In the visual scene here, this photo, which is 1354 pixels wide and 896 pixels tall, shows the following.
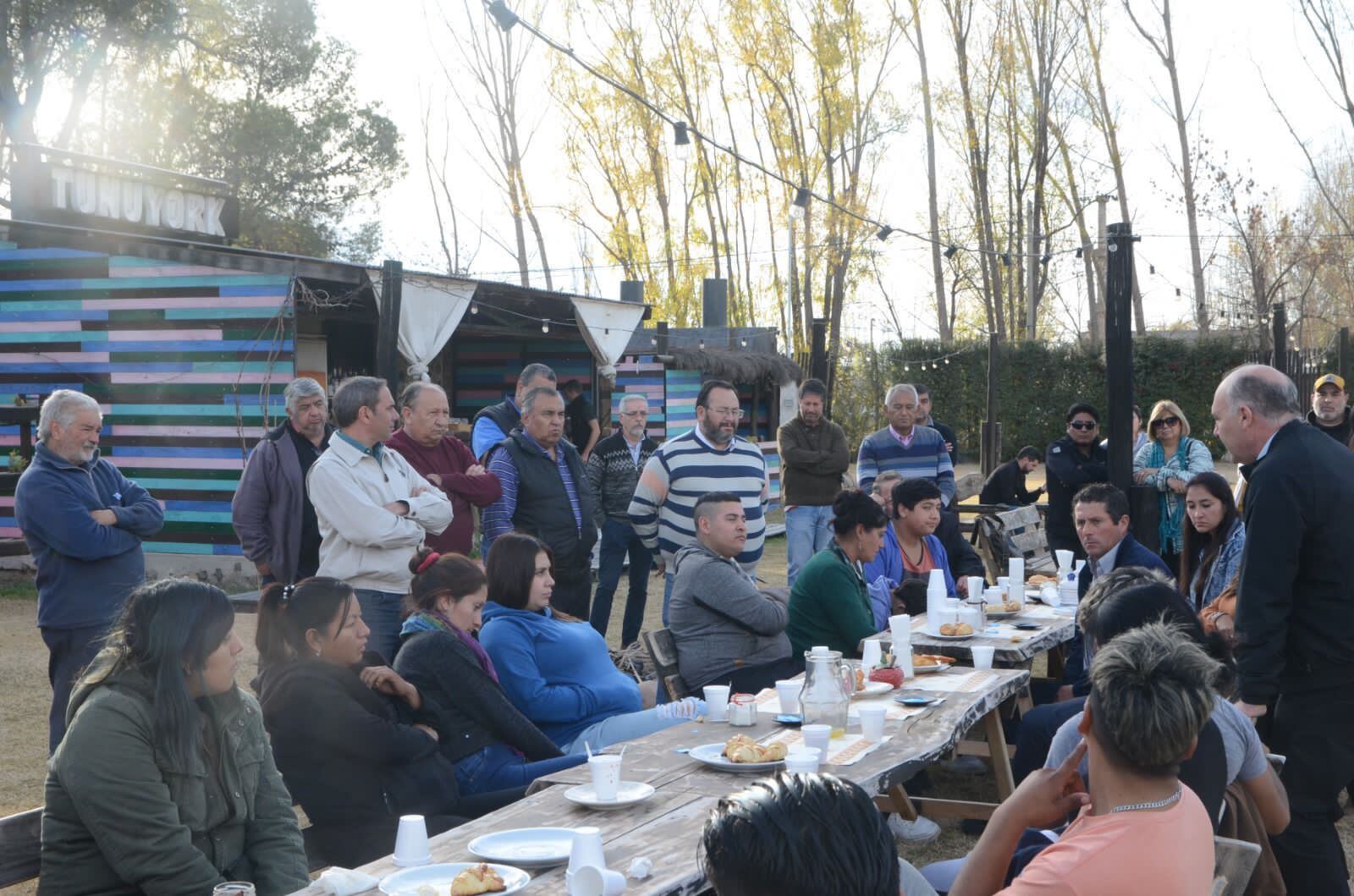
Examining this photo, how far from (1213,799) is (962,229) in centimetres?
2886

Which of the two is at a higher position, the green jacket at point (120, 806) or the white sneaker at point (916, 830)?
Answer: the green jacket at point (120, 806)

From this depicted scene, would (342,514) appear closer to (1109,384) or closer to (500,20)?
(500,20)

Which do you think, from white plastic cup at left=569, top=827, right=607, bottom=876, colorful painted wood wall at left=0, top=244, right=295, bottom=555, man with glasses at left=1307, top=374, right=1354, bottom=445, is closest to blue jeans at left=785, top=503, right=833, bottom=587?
man with glasses at left=1307, top=374, right=1354, bottom=445

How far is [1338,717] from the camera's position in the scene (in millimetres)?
3787

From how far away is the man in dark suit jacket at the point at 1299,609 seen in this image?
3.69 m

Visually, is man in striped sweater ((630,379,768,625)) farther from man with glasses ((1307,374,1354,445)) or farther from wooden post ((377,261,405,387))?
wooden post ((377,261,405,387))

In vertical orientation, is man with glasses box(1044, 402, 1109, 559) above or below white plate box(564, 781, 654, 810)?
above

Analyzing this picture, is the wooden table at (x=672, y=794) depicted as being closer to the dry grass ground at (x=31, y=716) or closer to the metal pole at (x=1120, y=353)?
the dry grass ground at (x=31, y=716)

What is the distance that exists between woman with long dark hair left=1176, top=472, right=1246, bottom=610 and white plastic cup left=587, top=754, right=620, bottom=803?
136 inches

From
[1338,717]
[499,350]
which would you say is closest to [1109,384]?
[1338,717]

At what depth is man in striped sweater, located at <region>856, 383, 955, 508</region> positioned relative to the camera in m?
8.47

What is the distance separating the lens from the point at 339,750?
354cm

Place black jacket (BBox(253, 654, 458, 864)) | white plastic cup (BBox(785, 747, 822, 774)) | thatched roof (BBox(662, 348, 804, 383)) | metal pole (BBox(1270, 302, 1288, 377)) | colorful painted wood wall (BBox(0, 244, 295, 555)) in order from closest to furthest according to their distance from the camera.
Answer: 1. white plastic cup (BBox(785, 747, 822, 774))
2. black jacket (BBox(253, 654, 458, 864))
3. colorful painted wood wall (BBox(0, 244, 295, 555))
4. thatched roof (BBox(662, 348, 804, 383))
5. metal pole (BBox(1270, 302, 1288, 377))

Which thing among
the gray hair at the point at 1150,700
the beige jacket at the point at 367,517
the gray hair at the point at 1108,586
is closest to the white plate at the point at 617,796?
the gray hair at the point at 1150,700
